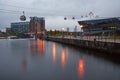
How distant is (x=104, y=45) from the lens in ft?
122

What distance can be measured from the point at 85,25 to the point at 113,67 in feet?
364

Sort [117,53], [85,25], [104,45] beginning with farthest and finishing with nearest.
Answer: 1. [85,25]
2. [104,45]
3. [117,53]

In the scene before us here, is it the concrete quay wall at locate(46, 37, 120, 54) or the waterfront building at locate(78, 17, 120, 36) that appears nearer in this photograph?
the concrete quay wall at locate(46, 37, 120, 54)

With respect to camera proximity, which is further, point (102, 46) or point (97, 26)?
point (97, 26)

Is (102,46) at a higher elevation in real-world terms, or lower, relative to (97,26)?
lower

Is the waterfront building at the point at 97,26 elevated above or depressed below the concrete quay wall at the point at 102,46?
above

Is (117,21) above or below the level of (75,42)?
above

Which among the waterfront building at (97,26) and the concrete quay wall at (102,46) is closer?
the concrete quay wall at (102,46)

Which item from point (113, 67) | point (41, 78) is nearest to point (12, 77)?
point (41, 78)

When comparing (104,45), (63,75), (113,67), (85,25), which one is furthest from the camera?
(85,25)

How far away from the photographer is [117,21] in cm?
10744

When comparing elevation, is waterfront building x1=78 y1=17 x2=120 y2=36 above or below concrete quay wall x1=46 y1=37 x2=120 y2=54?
above

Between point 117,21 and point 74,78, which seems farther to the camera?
point 117,21

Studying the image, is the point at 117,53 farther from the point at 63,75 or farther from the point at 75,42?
the point at 75,42
